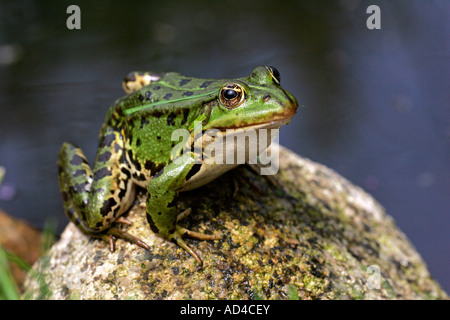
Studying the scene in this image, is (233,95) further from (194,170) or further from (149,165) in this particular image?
(149,165)

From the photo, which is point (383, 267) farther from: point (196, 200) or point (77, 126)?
point (77, 126)

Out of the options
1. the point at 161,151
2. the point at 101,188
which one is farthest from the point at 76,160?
the point at 161,151

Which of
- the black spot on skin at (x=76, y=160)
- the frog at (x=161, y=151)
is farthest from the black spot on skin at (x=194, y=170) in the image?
the black spot on skin at (x=76, y=160)

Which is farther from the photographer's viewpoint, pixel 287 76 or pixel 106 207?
pixel 287 76

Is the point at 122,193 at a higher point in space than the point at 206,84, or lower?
lower

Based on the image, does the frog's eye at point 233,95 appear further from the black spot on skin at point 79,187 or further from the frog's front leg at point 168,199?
the black spot on skin at point 79,187

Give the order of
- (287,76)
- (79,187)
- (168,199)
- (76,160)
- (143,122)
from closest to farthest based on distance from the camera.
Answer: (168,199)
(143,122)
(79,187)
(76,160)
(287,76)
